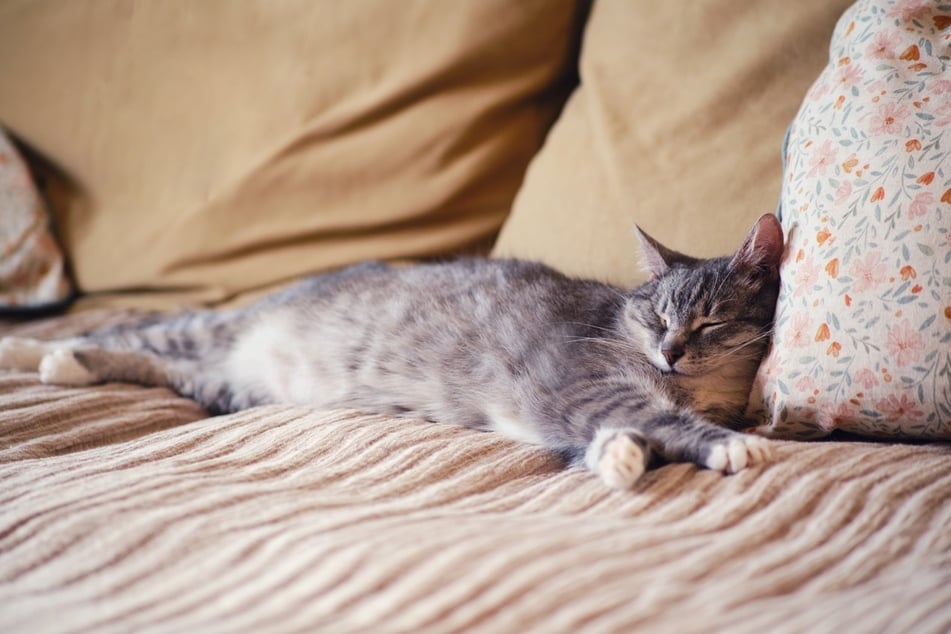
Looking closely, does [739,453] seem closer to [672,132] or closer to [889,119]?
[889,119]

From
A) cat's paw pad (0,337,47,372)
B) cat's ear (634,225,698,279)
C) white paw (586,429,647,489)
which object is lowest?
cat's paw pad (0,337,47,372)

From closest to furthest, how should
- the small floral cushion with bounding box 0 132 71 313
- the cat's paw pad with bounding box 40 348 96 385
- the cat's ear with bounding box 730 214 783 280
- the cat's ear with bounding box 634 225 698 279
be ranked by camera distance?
the cat's ear with bounding box 730 214 783 280 → the cat's ear with bounding box 634 225 698 279 → the cat's paw pad with bounding box 40 348 96 385 → the small floral cushion with bounding box 0 132 71 313

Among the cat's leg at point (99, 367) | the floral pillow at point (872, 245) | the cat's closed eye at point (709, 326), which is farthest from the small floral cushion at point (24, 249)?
the floral pillow at point (872, 245)

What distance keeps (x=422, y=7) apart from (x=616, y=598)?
4.81ft

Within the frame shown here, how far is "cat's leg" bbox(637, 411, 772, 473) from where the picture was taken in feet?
3.18

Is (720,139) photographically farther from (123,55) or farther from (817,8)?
(123,55)

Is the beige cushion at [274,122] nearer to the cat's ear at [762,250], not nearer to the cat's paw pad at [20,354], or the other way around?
the cat's paw pad at [20,354]

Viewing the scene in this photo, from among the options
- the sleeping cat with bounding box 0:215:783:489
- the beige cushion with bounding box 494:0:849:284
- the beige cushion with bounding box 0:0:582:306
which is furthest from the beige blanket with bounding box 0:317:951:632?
the beige cushion with bounding box 0:0:582:306

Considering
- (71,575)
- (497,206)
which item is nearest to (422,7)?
(497,206)

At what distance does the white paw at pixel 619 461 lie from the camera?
0.98 meters

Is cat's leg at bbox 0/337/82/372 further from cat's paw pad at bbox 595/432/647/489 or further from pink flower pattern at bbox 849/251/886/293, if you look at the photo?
pink flower pattern at bbox 849/251/886/293

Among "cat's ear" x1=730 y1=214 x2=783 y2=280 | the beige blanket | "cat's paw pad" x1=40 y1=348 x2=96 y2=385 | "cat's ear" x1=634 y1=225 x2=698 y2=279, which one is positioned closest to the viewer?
the beige blanket

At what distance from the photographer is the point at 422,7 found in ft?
5.69

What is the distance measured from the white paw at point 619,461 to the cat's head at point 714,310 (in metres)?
0.27
